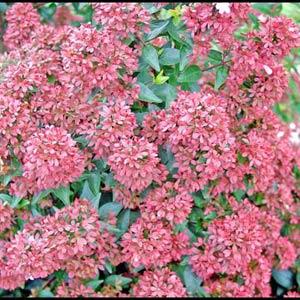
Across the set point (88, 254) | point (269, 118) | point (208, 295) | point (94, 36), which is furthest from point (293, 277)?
point (94, 36)

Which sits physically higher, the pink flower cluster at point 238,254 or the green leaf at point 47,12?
the green leaf at point 47,12

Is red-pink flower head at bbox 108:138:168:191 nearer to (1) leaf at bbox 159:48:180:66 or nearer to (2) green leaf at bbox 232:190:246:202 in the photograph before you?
(1) leaf at bbox 159:48:180:66

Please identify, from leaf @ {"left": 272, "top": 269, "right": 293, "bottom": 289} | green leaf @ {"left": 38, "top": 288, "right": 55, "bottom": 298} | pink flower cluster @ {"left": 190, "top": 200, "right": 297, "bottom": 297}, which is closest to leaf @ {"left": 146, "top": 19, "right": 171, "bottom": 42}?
pink flower cluster @ {"left": 190, "top": 200, "right": 297, "bottom": 297}

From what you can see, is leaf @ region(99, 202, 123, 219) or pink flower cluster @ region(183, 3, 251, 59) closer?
pink flower cluster @ region(183, 3, 251, 59)

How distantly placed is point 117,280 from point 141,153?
1.31ft

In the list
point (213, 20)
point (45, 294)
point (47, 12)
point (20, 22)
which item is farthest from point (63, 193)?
point (47, 12)

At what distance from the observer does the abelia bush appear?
139 cm

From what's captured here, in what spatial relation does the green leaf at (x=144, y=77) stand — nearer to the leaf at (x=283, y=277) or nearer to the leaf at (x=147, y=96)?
the leaf at (x=147, y=96)

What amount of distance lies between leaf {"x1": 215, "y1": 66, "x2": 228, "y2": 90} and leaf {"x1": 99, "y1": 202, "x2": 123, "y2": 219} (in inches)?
16.3

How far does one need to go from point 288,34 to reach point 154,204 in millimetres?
552

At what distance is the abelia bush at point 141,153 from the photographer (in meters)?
1.39

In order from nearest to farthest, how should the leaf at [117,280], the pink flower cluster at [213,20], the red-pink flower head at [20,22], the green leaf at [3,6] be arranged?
the pink flower cluster at [213,20]
the leaf at [117,280]
the red-pink flower head at [20,22]
the green leaf at [3,6]

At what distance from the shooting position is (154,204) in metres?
1.47

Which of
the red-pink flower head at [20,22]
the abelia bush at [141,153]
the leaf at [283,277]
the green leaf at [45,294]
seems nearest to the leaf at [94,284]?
the abelia bush at [141,153]
